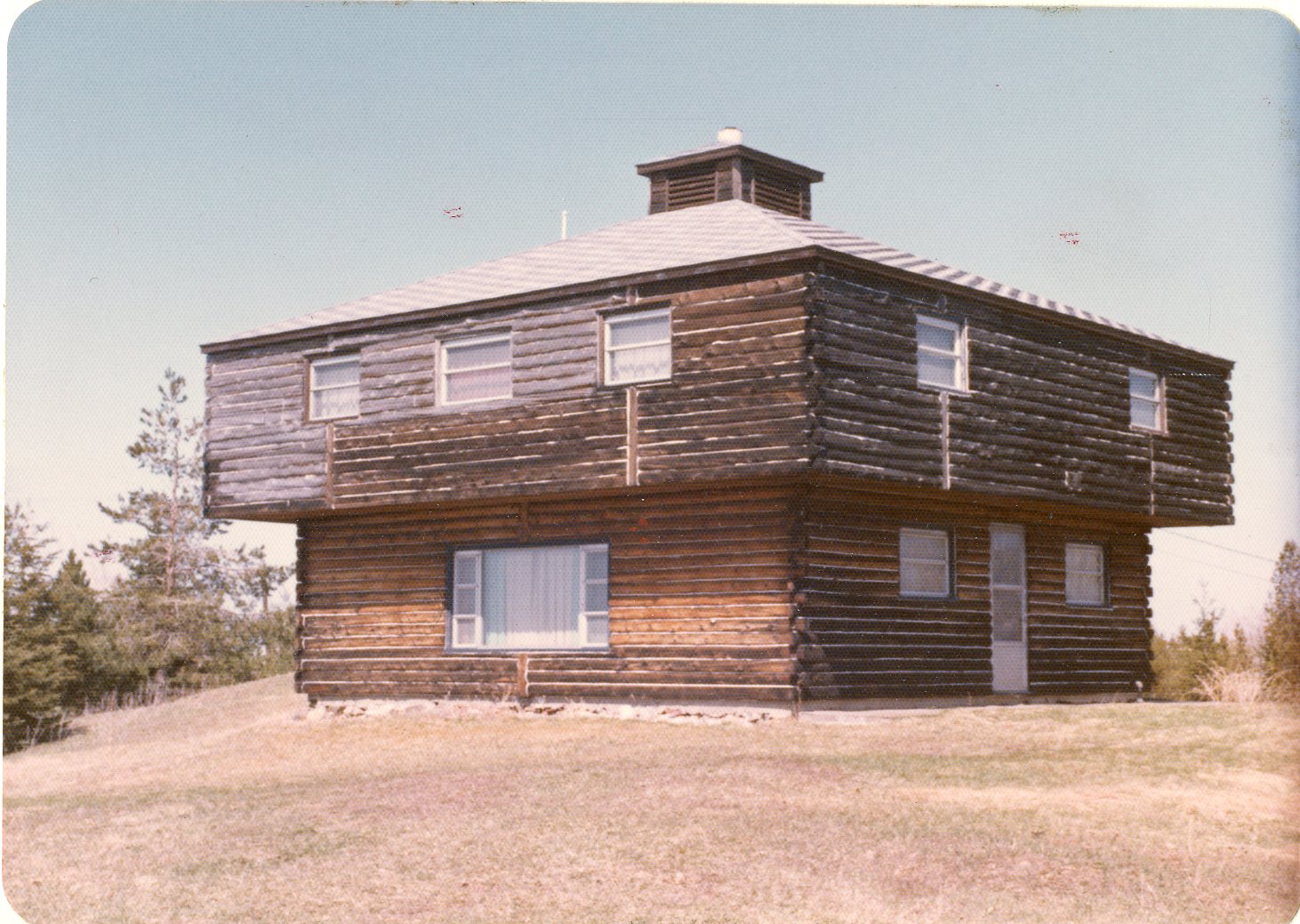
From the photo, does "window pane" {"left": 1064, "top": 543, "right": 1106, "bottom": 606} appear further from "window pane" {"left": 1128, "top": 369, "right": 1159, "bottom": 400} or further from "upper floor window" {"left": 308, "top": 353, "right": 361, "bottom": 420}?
"upper floor window" {"left": 308, "top": 353, "right": 361, "bottom": 420}

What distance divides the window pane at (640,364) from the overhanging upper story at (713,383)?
4 centimetres

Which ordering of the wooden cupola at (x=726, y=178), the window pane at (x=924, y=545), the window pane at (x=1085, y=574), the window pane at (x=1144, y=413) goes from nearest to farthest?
the window pane at (x=924, y=545)
the window pane at (x=1144, y=413)
the window pane at (x=1085, y=574)
the wooden cupola at (x=726, y=178)


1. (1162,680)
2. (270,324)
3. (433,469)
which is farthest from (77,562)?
(1162,680)

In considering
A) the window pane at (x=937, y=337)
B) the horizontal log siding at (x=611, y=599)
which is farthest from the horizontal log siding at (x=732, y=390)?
the window pane at (x=937, y=337)

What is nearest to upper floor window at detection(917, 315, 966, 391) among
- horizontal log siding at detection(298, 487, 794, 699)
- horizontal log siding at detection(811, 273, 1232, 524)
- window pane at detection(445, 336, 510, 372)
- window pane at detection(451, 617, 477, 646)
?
horizontal log siding at detection(811, 273, 1232, 524)

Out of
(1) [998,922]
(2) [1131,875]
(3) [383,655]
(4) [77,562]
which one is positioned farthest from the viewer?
(4) [77,562]

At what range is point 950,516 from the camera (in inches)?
1011

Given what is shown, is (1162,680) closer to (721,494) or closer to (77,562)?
(721,494)

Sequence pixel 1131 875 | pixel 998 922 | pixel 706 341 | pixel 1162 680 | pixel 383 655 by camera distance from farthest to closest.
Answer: pixel 1162 680, pixel 383 655, pixel 706 341, pixel 1131 875, pixel 998 922

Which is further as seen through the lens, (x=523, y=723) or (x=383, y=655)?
(x=383, y=655)

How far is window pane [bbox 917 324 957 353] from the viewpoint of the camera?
24.2m

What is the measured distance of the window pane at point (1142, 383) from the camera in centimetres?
2786

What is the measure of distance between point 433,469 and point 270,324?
5340mm

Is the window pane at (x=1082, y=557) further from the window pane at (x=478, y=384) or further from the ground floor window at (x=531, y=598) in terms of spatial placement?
the window pane at (x=478, y=384)
